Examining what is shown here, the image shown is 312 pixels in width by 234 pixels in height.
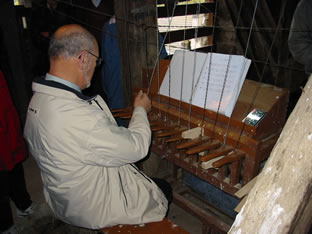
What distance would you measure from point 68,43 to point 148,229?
123 centimetres

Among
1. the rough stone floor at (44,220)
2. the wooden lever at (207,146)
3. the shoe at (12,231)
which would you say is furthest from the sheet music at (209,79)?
the shoe at (12,231)

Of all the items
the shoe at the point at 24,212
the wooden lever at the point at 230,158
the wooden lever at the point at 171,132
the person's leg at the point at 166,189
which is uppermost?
the wooden lever at the point at 171,132

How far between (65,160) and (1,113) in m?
1.08

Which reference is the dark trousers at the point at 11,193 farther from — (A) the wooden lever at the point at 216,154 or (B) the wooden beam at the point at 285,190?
(B) the wooden beam at the point at 285,190

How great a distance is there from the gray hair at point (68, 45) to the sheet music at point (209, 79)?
2.51 ft

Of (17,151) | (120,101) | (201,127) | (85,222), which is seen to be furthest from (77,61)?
(120,101)

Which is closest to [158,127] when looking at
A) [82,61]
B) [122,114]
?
[122,114]

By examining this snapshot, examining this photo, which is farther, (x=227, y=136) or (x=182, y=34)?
(x=182, y=34)

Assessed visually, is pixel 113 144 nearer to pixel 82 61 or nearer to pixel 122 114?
pixel 82 61

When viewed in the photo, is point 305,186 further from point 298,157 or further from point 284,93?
point 284,93

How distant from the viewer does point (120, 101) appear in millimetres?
3035

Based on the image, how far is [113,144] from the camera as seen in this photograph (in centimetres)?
132

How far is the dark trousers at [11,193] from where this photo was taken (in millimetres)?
2205

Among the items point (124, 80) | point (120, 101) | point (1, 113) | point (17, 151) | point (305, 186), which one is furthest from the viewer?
point (120, 101)
